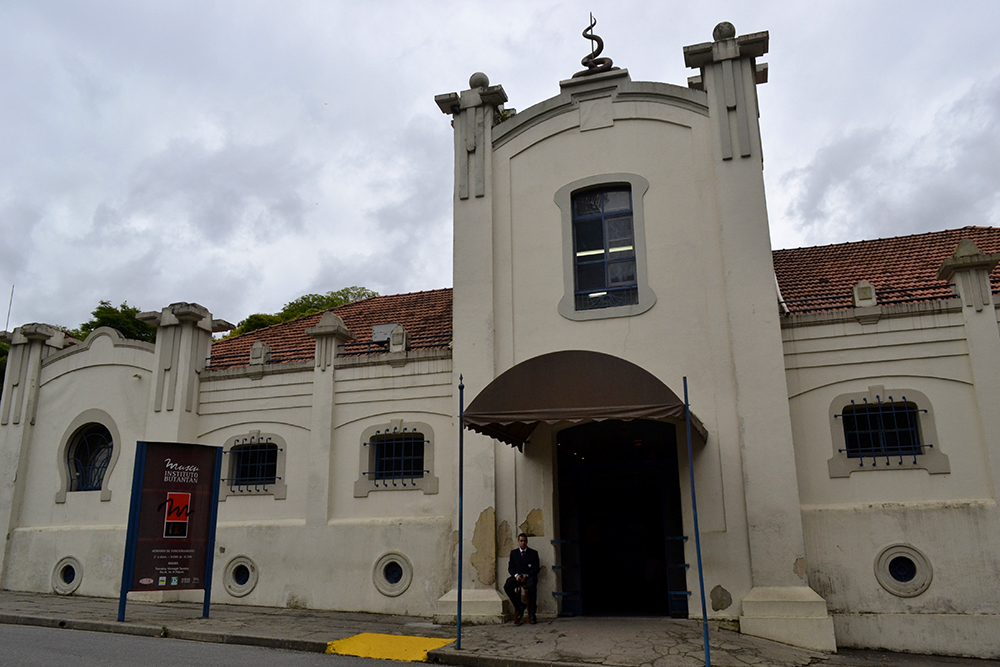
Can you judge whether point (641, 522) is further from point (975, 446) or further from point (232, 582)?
point (232, 582)

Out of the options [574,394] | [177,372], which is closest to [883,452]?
[574,394]

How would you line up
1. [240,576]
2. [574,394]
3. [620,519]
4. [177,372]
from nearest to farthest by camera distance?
[574,394], [240,576], [177,372], [620,519]

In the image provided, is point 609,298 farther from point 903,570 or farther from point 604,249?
point 903,570

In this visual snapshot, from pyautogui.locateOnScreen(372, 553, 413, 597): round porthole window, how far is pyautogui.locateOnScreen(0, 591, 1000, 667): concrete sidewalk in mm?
494

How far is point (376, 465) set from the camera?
14.0 metres

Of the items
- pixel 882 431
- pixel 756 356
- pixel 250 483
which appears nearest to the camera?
pixel 882 431

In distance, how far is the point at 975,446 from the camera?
11.0 meters

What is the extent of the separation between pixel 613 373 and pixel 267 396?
25.6 feet

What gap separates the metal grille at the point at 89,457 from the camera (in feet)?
52.4

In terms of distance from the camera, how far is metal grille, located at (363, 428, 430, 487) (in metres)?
13.7

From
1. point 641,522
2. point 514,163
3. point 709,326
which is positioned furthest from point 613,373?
point 641,522

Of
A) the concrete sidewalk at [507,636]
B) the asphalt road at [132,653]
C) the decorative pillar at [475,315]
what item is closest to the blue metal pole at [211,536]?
the concrete sidewalk at [507,636]

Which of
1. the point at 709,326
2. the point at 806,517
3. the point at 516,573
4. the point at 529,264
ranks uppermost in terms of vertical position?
the point at 529,264

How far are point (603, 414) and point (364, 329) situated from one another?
29.9ft
